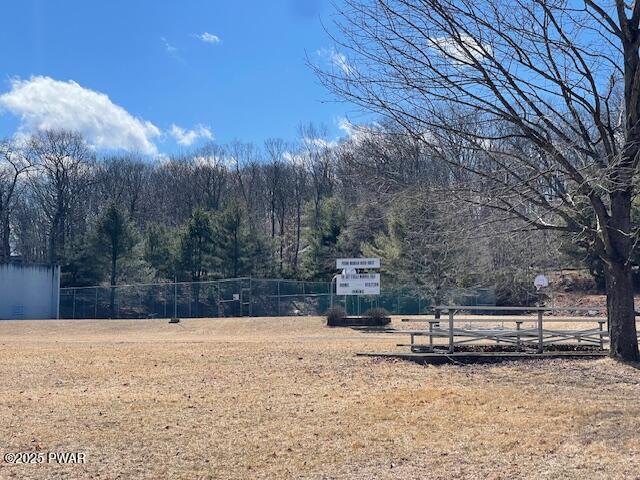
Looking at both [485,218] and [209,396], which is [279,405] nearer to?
[209,396]

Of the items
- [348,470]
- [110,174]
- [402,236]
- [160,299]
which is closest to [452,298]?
[402,236]

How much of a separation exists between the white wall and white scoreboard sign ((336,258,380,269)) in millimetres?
21858

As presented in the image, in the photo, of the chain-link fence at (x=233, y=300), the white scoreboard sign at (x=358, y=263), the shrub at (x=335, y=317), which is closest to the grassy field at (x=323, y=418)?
the shrub at (x=335, y=317)

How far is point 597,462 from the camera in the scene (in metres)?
6.02

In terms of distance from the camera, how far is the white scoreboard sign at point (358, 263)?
109 ft

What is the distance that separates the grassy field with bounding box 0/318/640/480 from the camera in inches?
238

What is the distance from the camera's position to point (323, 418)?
7941mm

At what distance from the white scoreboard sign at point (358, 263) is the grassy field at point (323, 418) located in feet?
66.9

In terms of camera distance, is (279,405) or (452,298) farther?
(452,298)

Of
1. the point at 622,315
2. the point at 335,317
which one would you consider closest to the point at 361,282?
the point at 335,317

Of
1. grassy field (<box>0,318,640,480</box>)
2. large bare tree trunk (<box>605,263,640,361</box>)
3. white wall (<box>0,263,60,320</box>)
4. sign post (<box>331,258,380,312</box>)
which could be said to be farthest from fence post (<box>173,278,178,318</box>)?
large bare tree trunk (<box>605,263,640,361</box>)

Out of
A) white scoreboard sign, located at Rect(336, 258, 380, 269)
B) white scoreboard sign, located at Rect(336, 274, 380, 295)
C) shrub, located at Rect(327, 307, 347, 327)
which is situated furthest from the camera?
white scoreboard sign, located at Rect(336, 258, 380, 269)

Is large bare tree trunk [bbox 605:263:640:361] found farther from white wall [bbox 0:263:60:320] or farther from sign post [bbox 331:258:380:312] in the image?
white wall [bbox 0:263:60:320]

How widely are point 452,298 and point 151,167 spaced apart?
4749 cm
